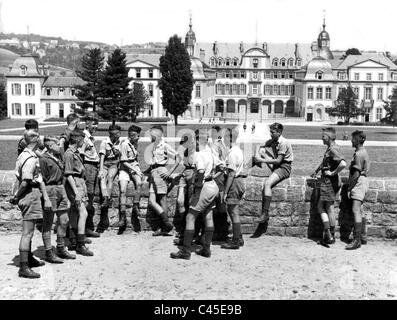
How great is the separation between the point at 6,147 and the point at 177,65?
32726mm

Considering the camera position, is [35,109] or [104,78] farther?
[35,109]

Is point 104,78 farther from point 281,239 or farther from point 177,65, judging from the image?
point 281,239

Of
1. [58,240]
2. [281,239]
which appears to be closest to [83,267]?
[58,240]

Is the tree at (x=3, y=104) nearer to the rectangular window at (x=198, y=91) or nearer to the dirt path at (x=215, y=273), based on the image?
the rectangular window at (x=198, y=91)

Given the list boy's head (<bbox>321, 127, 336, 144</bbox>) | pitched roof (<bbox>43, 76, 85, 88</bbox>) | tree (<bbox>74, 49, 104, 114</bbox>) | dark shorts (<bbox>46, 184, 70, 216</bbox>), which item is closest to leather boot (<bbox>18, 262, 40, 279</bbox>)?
dark shorts (<bbox>46, 184, 70, 216</bbox>)

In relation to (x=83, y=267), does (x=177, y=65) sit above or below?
above

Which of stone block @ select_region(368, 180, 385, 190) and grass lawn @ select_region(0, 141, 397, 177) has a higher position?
stone block @ select_region(368, 180, 385, 190)

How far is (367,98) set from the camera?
83625mm

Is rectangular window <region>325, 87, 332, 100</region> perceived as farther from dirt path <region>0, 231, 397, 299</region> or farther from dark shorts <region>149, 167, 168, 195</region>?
dark shorts <region>149, 167, 168, 195</region>

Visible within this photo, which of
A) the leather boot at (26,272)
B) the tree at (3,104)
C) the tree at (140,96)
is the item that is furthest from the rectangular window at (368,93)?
the leather boot at (26,272)

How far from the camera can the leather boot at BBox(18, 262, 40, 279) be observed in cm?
729

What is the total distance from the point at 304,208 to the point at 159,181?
250 cm

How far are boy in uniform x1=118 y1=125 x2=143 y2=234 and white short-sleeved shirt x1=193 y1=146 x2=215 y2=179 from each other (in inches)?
65.6

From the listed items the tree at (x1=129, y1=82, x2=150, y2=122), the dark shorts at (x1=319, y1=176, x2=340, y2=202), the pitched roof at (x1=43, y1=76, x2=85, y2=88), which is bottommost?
the dark shorts at (x1=319, y1=176, x2=340, y2=202)
